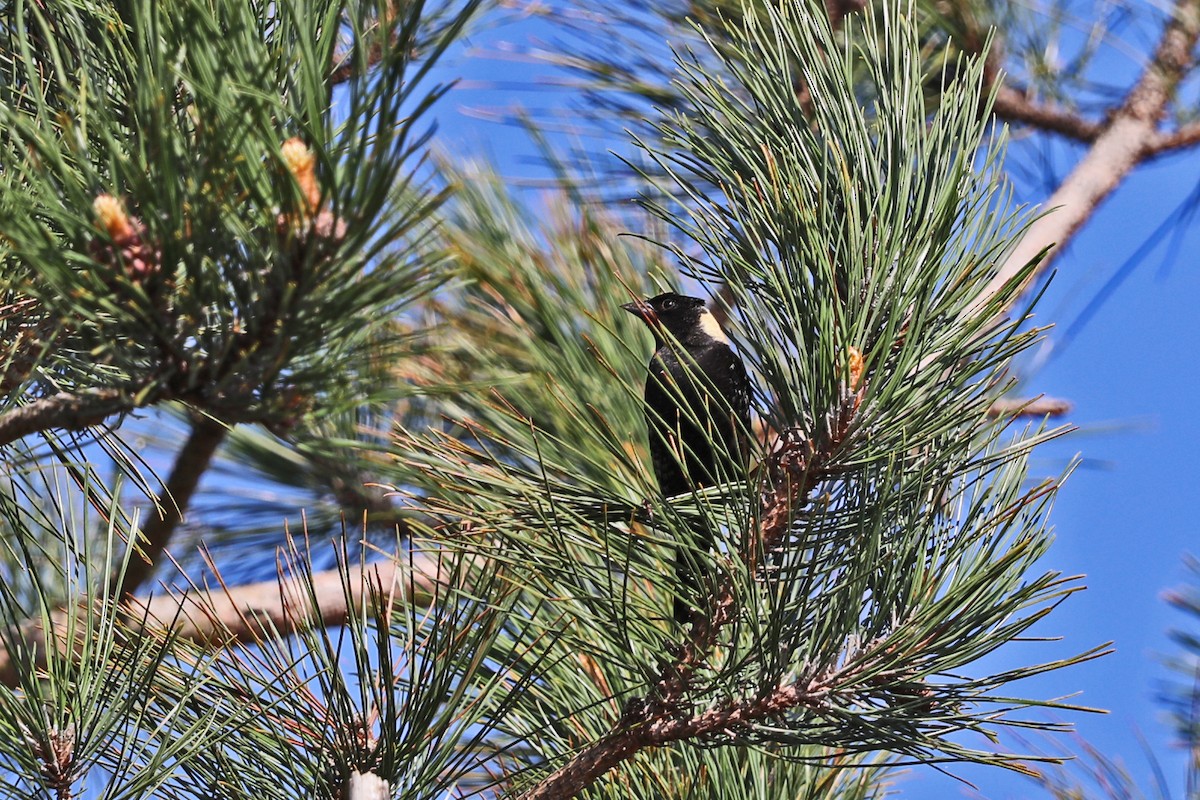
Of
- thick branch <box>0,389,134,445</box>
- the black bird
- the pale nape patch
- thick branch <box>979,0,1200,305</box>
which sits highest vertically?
thick branch <box>979,0,1200,305</box>

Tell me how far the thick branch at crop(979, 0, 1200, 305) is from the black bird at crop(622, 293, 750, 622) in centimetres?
43

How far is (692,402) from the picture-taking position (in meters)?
1.69

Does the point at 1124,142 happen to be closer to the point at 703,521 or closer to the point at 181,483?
the point at 703,521

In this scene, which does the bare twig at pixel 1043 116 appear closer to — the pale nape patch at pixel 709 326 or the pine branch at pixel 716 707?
the pale nape patch at pixel 709 326

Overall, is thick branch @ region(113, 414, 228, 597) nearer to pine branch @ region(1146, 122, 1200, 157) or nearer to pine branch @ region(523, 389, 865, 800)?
pine branch @ region(523, 389, 865, 800)

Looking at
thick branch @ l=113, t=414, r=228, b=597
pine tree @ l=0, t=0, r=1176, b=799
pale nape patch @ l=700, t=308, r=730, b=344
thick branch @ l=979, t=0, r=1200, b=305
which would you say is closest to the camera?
pine tree @ l=0, t=0, r=1176, b=799

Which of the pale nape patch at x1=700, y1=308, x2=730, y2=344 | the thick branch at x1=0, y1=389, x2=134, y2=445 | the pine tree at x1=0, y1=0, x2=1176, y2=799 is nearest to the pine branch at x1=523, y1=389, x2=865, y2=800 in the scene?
the pine tree at x1=0, y1=0, x2=1176, y2=799

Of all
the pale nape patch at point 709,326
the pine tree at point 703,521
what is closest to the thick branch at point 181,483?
the pine tree at point 703,521

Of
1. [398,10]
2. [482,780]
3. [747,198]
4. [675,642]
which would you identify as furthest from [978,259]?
[482,780]

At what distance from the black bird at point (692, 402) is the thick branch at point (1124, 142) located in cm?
43

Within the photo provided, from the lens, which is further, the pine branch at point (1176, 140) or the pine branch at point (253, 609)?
the pine branch at point (1176, 140)

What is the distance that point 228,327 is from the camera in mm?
651

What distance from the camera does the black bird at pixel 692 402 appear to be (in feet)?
3.19

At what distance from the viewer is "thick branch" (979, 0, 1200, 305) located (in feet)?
5.81
